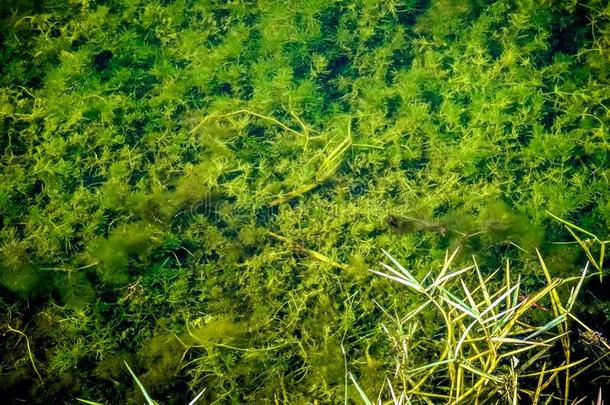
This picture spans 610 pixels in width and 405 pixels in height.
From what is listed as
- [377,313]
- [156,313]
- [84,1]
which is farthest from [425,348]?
[84,1]

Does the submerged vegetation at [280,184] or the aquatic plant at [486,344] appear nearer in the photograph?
the aquatic plant at [486,344]

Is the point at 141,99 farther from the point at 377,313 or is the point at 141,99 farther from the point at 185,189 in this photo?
the point at 377,313

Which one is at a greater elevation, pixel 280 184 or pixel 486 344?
pixel 280 184

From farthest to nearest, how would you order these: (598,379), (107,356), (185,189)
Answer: (185,189)
(107,356)
(598,379)

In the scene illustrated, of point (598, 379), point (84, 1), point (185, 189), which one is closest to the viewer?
point (598, 379)

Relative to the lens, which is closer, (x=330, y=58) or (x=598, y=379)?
(x=598, y=379)

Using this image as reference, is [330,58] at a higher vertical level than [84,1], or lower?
lower

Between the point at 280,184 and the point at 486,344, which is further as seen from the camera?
the point at 280,184

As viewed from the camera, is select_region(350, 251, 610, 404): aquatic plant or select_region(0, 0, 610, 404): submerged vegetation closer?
select_region(350, 251, 610, 404): aquatic plant
